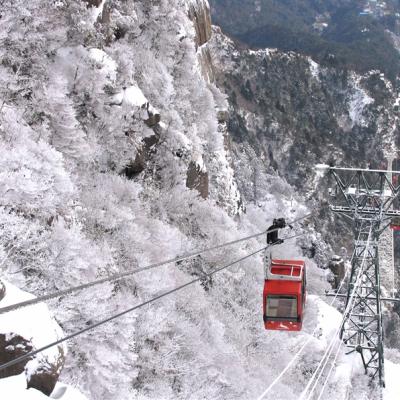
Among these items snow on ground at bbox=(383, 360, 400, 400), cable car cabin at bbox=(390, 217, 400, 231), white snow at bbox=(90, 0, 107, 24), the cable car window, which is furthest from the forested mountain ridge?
cable car cabin at bbox=(390, 217, 400, 231)

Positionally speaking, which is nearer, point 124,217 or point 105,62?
point 124,217

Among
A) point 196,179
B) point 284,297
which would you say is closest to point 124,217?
point 196,179

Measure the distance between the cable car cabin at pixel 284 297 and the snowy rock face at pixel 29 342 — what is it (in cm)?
605

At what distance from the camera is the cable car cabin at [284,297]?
15.7m

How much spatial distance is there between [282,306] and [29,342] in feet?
23.5

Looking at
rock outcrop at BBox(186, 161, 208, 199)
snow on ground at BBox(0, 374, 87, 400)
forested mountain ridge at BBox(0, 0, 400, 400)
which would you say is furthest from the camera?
rock outcrop at BBox(186, 161, 208, 199)

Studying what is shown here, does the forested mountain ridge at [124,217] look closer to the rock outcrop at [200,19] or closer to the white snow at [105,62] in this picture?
the white snow at [105,62]

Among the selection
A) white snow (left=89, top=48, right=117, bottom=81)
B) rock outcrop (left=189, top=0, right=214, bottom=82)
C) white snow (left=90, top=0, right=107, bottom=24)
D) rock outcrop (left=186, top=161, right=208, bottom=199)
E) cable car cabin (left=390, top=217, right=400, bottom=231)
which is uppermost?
rock outcrop (left=189, top=0, right=214, bottom=82)

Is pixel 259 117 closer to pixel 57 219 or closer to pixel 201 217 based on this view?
pixel 201 217

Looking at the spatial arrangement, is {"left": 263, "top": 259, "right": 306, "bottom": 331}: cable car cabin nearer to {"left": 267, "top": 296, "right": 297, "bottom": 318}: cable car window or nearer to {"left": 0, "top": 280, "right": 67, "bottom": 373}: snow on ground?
{"left": 267, "top": 296, "right": 297, "bottom": 318}: cable car window

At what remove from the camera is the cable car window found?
15749 mm

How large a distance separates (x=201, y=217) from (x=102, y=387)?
22010 millimetres

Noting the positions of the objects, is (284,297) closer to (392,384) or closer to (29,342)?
(29,342)

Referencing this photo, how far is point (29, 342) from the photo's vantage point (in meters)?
12.8
